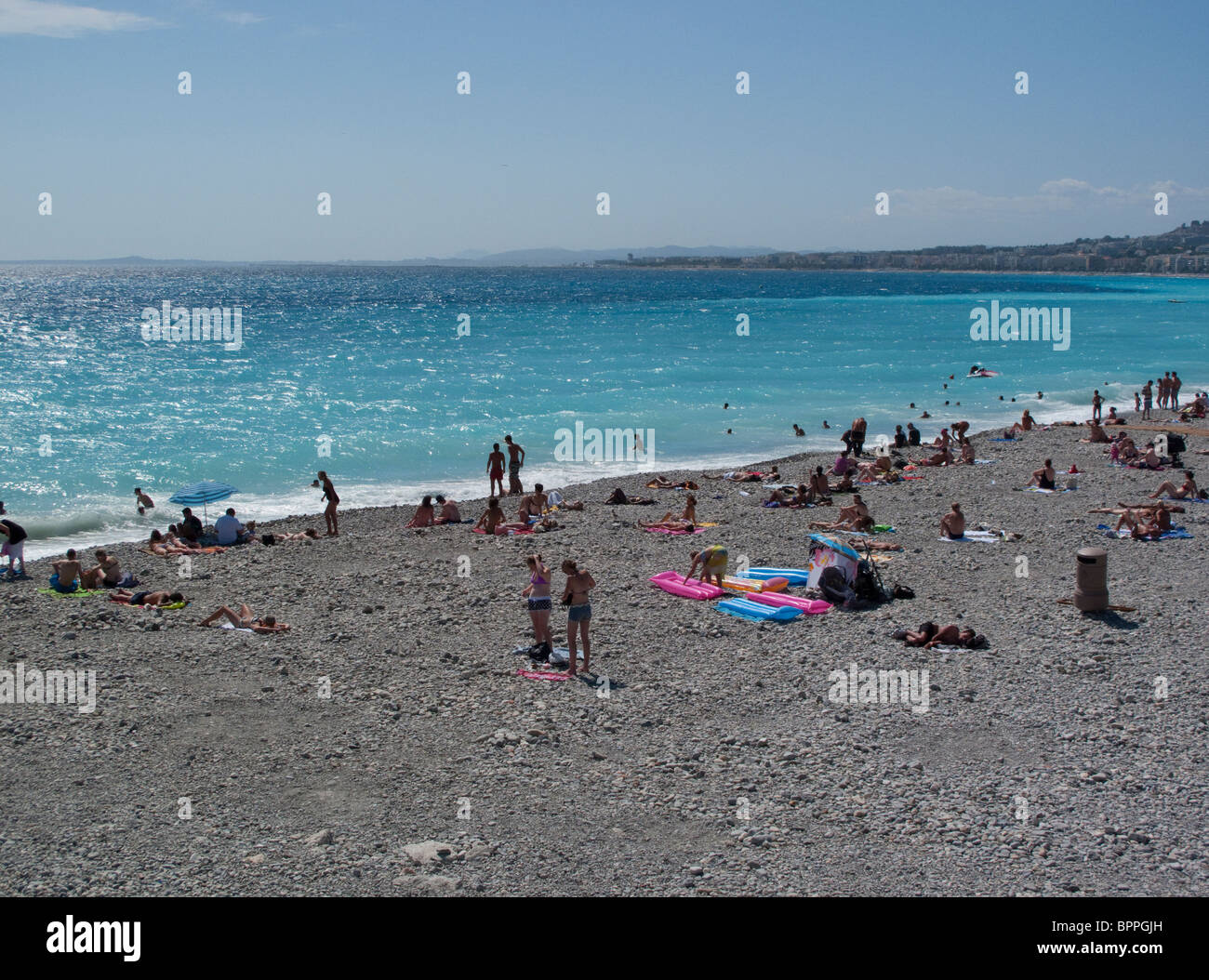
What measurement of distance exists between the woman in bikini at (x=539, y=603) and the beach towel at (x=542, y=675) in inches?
16.7

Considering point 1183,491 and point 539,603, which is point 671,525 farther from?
point 1183,491

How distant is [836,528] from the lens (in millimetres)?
17875

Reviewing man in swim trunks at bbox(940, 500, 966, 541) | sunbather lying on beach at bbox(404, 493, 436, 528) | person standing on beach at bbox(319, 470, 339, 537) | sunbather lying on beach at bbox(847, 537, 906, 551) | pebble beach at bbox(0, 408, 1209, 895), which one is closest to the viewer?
pebble beach at bbox(0, 408, 1209, 895)

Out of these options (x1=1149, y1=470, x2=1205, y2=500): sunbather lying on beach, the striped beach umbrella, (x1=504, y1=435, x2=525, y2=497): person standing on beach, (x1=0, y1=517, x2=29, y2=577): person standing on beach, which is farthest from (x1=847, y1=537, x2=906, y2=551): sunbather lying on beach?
(x1=0, y1=517, x2=29, y2=577): person standing on beach

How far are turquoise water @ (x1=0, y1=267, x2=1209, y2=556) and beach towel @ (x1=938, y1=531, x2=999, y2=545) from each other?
1246 centimetres

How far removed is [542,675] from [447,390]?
1364 inches

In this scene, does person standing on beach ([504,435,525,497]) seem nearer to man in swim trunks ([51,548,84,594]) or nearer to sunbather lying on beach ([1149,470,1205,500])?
man in swim trunks ([51,548,84,594])

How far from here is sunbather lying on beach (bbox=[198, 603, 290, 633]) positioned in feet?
40.7

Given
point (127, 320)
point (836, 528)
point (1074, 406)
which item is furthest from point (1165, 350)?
point (127, 320)

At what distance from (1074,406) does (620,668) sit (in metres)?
35.5

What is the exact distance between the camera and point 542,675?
10672 millimetres

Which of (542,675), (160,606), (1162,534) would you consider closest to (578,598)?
(542,675)
